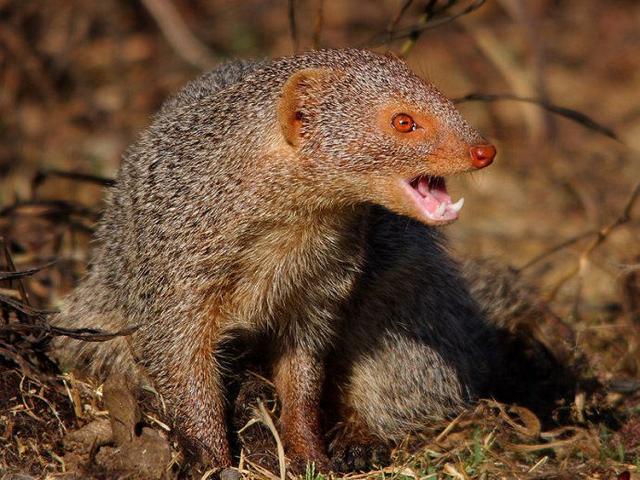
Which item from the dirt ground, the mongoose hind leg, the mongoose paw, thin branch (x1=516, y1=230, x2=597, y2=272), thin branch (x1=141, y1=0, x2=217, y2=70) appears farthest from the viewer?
thin branch (x1=141, y1=0, x2=217, y2=70)

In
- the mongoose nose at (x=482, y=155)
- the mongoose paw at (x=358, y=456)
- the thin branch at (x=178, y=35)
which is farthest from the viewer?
the thin branch at (x=178, y=35)

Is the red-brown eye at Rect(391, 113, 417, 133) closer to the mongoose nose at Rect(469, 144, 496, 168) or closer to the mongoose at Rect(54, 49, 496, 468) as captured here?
the mongoose at Rect(54, 49, 496, 468)

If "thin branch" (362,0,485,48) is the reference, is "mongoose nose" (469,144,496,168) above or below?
below

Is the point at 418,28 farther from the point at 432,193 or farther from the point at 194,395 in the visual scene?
the point at 194,395

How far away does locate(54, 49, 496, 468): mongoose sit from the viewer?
3502 millimetres

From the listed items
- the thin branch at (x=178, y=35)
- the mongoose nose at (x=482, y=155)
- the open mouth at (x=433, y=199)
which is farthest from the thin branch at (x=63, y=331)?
the thin branch at (x=178, y=35)

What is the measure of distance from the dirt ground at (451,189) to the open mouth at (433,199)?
2.24ft

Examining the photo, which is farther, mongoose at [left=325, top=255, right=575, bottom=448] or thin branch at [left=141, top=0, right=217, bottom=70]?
thin branch at [left=141, top=0, right=217, bottom=70]

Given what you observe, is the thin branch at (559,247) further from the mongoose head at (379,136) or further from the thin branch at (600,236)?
the mongoose head at (379,136)

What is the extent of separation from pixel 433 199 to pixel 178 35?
5792 mm

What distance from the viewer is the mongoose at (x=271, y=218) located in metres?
3.50

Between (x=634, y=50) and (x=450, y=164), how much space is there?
6784 millimetres

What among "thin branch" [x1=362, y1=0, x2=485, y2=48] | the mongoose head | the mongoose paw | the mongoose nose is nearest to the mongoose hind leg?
the mongoose paw

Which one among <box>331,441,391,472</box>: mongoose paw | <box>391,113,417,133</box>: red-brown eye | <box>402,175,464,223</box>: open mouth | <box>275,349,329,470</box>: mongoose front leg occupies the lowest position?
<box>331,441,391,472</box>: mongoose paw
